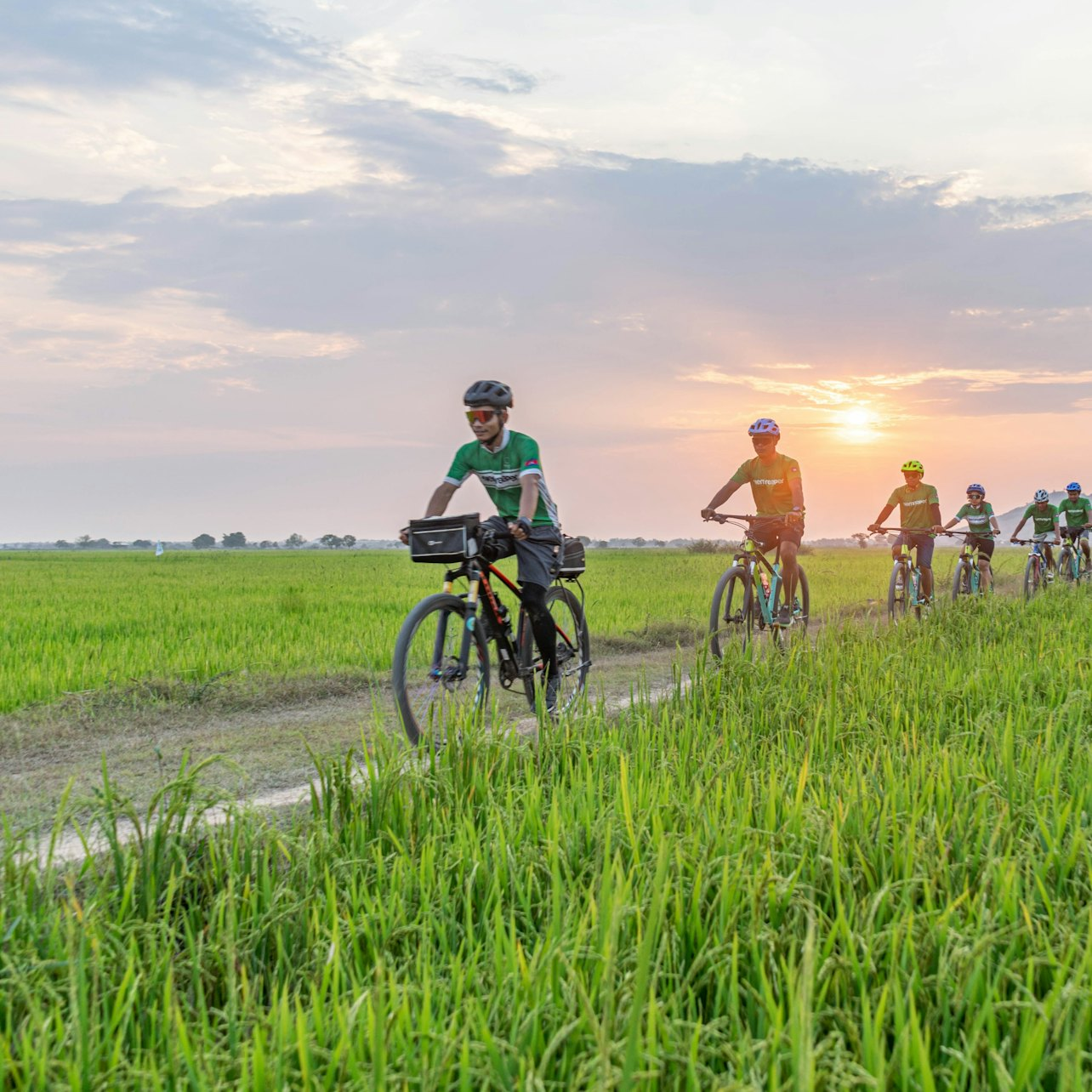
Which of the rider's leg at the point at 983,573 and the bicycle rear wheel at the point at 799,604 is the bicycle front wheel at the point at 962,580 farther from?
the bicycle rear wheel at the point at 799,604

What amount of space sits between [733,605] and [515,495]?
367 centimetres

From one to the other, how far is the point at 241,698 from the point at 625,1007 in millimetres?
6494

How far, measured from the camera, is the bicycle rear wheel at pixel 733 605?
925 centimetres

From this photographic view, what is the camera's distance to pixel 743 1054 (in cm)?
192

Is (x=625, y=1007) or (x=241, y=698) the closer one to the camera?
(x=625, y=1007)

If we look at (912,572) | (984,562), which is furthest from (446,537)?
(984,562)

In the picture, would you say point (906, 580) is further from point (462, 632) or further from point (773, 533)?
point (462, 632)

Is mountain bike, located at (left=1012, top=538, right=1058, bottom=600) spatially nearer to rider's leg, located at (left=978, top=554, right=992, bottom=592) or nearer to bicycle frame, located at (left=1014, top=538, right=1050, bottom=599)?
bicycle frame, located at (left=1014, top=538, right=1050, bottom=599)

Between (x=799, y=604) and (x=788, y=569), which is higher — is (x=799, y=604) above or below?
below

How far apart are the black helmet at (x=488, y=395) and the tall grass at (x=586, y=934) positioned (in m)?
2.61

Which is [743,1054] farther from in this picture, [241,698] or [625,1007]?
[241,698]

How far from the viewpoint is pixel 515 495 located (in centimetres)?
662

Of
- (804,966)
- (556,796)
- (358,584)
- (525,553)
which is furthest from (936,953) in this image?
(358,584)

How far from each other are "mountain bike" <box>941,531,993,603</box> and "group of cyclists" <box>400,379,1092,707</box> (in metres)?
0.15
